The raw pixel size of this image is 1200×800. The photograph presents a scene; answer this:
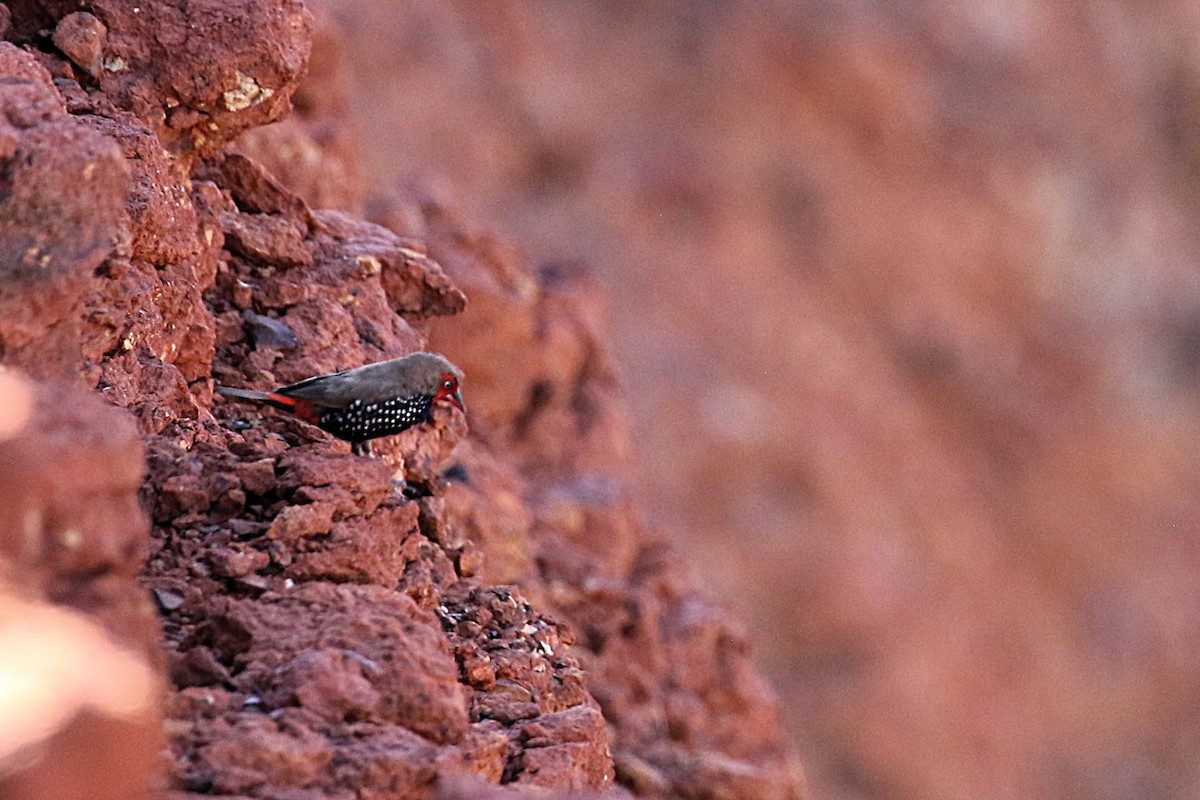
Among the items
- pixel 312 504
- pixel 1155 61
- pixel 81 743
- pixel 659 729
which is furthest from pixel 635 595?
pixel 1155 61

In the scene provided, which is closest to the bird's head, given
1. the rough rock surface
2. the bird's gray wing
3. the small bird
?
the small bird

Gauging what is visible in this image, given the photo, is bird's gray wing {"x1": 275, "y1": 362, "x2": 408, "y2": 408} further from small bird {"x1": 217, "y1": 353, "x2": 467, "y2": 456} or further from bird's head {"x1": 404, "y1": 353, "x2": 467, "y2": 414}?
bird's head {"x1": 404, "y1": 353, "x2": 467, "y2": 414}

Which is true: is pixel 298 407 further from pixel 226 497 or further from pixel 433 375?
pixel 226 497

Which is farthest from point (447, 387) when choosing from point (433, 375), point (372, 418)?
point (372, 418)

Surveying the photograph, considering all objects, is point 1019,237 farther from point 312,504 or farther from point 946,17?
point 312,504

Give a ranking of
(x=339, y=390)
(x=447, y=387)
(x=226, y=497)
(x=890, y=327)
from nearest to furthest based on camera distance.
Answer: (x=226, y=497) → (x=339, y=390) → (x=447, y=387) → (x=890, y=327)

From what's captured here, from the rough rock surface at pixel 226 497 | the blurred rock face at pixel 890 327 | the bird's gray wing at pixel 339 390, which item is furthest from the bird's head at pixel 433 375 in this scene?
the blurred rock face at pixel 890 327

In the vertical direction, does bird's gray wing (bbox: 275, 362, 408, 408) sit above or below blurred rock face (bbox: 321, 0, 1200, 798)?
below
